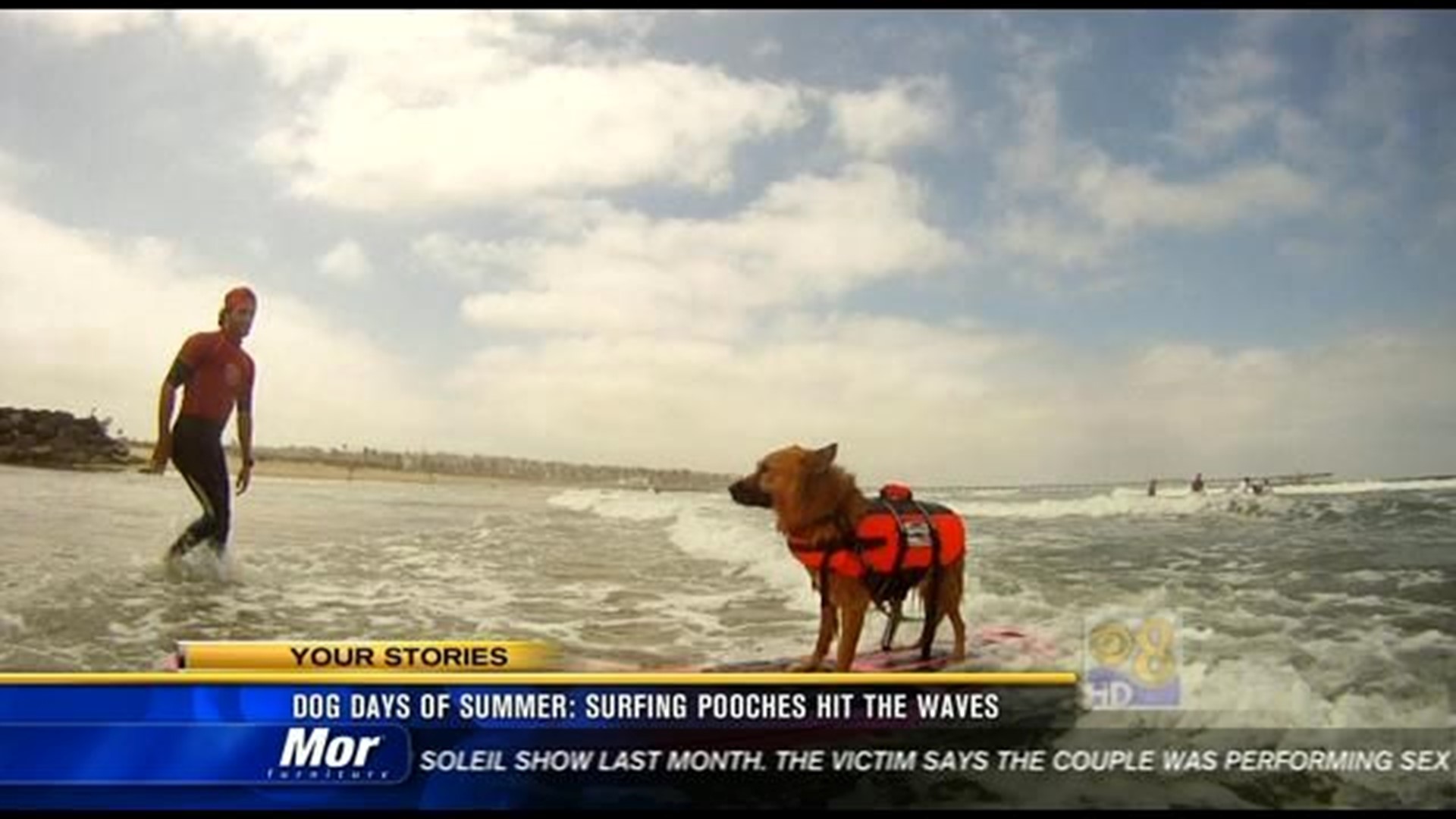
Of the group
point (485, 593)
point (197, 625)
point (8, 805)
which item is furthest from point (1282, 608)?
point (8, 805)

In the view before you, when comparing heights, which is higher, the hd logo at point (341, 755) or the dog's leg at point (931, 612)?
the dog's leg at point (931, 612)

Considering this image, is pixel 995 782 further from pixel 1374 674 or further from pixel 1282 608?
pixel 1282 608

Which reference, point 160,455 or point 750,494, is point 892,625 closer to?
point 750,494

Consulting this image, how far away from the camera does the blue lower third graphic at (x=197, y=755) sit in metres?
2.60

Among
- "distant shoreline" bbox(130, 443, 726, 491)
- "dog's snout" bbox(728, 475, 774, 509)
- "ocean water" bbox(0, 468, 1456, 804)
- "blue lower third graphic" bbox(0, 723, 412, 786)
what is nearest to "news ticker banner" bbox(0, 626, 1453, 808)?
"blue lower third graphic" bbox(0, 723, 412, 786)

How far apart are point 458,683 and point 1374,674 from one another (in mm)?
3407

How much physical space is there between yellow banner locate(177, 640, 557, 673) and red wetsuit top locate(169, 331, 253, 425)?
3.58ft

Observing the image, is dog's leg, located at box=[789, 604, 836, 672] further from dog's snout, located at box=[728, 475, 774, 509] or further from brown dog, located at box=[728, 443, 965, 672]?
dog's snout, located at box=[728, 475, 774, 509]

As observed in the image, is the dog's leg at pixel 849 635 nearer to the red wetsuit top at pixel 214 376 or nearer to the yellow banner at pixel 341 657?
the yellow banner at pixel 341 657

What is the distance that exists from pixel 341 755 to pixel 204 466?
1.70 m

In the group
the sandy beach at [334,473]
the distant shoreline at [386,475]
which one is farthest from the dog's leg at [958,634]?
the sandy beach at [334,473]

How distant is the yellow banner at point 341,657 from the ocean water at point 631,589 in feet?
1.07

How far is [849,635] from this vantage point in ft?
10.4

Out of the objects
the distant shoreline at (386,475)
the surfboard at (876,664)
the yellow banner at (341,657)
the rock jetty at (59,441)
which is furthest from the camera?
the distant shoreline at (386,475)
